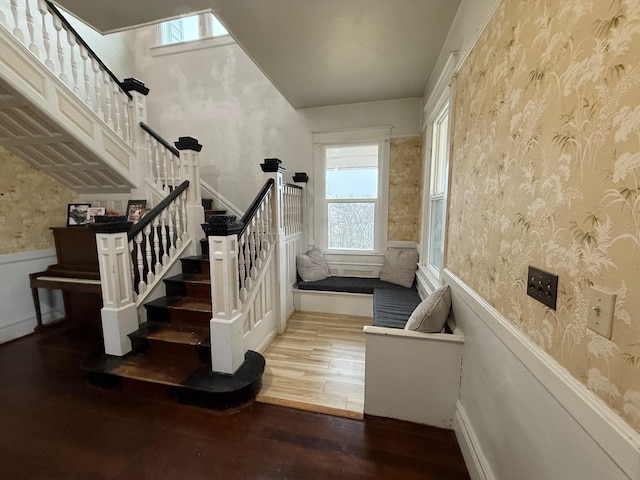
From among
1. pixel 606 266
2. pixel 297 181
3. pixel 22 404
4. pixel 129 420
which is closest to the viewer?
pixel 606 266

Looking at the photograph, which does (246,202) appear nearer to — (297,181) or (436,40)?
(297,181)

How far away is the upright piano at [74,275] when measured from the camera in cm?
272

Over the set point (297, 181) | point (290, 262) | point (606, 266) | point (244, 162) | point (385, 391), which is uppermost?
point (244, 162)

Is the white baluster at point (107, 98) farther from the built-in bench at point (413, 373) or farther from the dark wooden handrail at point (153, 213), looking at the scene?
the built-in bench at point (413, 373)

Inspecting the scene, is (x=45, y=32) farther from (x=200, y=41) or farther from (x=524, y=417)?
(x=524, y=417)

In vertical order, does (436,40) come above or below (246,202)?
above

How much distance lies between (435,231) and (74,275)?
386 centimetres

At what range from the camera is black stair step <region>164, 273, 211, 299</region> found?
248 cm

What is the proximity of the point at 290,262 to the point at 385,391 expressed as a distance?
1.91 metres

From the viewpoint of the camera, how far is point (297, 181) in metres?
3.67

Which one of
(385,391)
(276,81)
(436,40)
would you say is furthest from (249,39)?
(385,391)

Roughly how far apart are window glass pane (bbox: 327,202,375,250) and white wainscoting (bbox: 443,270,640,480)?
2108 millimetres

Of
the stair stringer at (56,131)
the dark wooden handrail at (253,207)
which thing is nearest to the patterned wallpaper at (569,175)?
the dark wooden handrail at (253,207)

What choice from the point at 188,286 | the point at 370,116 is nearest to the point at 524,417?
the point at 188,286
